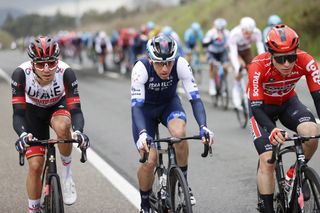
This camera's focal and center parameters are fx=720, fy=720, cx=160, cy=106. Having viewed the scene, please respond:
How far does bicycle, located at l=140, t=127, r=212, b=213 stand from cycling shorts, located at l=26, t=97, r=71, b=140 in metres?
1.13

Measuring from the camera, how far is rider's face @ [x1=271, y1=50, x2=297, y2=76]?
594cm

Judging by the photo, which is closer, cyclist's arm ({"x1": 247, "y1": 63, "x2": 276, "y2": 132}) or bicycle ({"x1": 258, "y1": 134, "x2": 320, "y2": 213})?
bicycle ({"x1": 258, "y1": 134, "x2": 320, "y2": 213})

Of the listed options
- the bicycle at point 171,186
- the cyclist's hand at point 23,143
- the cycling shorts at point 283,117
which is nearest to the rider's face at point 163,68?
the bicycle at point 171,186

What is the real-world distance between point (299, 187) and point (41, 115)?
266cm

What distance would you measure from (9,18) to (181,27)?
7296cm

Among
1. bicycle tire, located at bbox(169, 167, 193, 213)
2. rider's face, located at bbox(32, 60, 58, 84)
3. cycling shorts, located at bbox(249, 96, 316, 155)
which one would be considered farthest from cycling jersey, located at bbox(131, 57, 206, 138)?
rider's face, located at bbox(32, 60, 58, 84)

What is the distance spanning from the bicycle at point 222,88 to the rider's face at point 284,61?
8.71 metres

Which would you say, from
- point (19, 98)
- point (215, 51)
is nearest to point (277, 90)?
→ point (19, 98)

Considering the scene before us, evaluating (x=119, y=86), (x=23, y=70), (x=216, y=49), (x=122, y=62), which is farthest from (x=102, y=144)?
(x=122, y=62)

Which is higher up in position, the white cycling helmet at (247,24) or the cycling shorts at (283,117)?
the white cycling helmet at (247,24)

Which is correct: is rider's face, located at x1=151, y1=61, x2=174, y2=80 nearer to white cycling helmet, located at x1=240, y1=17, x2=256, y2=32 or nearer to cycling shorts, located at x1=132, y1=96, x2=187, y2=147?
cycling shorts, located at x1=132, y1=96, x2=187, y2=147

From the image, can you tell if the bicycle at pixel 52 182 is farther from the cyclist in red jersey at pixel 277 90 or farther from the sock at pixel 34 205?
the cyclist in red jersey at pixel 277 90

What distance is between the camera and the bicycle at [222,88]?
48.8 ft

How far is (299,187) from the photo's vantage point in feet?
18.5
